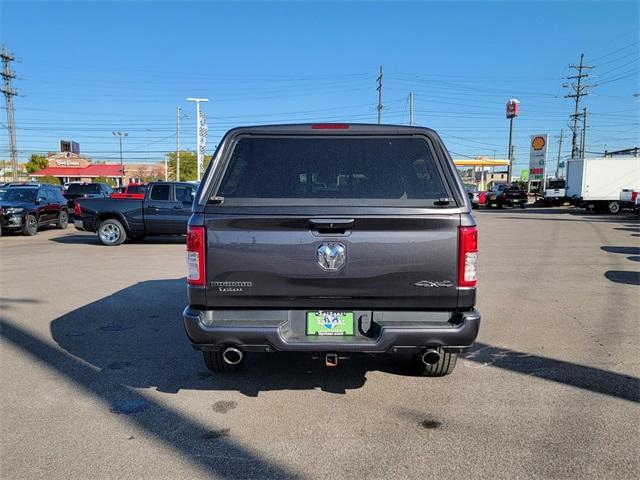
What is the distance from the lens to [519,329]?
591 centimetres

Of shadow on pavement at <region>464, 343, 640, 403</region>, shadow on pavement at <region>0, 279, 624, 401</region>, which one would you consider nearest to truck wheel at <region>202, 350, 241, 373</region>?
shadow on pavement at <region>0, 279, 624, 401</region>

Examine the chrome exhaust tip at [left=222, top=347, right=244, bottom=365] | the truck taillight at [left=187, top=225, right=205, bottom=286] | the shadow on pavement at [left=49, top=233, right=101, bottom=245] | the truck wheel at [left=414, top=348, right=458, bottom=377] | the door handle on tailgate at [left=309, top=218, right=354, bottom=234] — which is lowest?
the shadow on pavement at [left=49, top=233, right=101, bottom=245]

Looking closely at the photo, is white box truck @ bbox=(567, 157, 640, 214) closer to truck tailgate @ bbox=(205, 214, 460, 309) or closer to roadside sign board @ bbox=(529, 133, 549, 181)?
roadside sign board @ bbox=(529, 133, 549, 181)

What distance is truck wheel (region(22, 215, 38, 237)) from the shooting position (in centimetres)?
1673

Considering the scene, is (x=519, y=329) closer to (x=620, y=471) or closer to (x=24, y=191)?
(x=620, y=471)

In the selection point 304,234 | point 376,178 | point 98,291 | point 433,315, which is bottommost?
point 98,291

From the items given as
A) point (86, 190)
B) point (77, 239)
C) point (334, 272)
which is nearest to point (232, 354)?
point (334, 272)

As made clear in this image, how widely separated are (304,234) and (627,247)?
44.2 feet

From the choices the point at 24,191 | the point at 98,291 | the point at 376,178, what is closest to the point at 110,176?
the point at 24,191

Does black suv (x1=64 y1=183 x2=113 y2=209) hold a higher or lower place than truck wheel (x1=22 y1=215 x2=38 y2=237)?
higher

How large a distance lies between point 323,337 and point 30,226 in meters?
16.9

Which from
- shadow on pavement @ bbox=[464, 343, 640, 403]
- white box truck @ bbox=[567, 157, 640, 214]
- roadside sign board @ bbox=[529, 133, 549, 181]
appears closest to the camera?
shadow on pavement @ bbox=[464, 343, 640, 403]

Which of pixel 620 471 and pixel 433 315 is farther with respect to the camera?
pixel 433 315

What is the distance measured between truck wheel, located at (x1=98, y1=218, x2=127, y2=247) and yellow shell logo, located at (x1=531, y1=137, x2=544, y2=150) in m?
52.0
